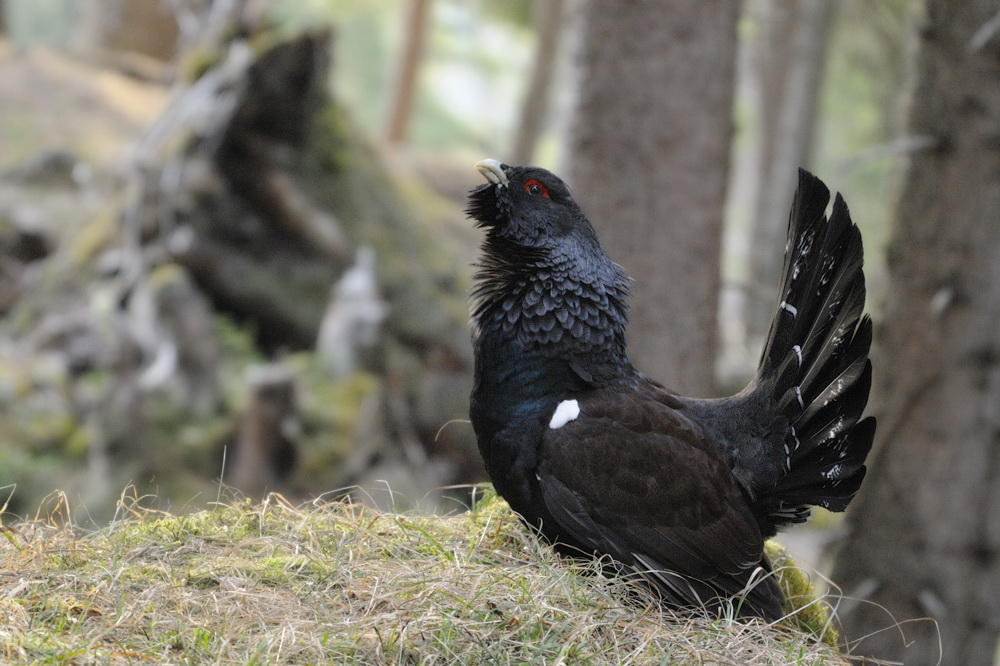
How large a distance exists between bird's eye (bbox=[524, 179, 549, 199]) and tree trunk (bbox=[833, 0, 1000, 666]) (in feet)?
9.79

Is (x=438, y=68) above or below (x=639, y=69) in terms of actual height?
above

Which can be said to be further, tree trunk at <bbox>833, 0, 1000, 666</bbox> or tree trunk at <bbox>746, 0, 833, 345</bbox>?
tree trunk at <bbox>746, 0, 833, 345</bbox>

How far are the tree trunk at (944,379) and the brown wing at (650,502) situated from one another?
260 cm

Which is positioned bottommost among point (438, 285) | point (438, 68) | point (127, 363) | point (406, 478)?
point (406, 478)

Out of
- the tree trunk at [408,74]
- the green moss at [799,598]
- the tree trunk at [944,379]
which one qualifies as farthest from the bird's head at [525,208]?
the tree trunk at [408,74]

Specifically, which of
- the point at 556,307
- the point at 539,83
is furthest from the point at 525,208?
the point at 539,83

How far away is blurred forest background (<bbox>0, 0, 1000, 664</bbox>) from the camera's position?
5.42 metres

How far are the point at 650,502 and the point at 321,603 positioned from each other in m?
1.32

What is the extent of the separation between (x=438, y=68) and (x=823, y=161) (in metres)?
11.1

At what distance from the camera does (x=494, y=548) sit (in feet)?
10.4

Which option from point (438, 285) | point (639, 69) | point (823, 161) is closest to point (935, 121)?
point (639, 69)

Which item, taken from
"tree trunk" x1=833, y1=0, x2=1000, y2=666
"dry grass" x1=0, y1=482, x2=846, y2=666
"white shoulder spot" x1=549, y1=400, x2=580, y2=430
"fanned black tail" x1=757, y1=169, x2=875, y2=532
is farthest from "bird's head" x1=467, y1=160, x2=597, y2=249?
"tree trunk" x1=833, y1=0, x2=1000, y2=666

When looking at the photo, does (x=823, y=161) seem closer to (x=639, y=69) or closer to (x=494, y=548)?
(x=639, y=69)

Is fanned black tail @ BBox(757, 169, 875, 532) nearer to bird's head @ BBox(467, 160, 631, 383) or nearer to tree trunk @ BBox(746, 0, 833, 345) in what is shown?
bird's head @ BBox(467, 160, 631, 383)
